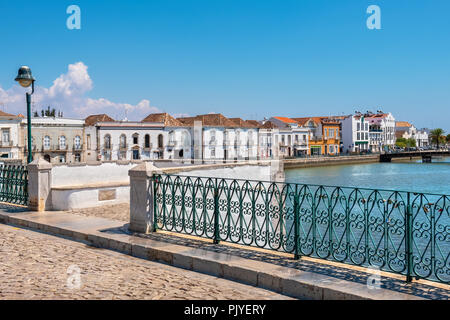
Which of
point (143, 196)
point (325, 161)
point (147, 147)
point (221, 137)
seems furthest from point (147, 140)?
point (143, 196)

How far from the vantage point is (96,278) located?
533cm

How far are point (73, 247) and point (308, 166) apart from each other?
59.6 meters

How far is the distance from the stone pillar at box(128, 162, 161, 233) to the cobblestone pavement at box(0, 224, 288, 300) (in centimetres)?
81

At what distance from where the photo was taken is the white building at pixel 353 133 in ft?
274

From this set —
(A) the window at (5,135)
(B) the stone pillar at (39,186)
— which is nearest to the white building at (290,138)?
(A) the window at (5,135)

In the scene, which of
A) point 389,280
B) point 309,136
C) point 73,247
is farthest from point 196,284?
point 309,136

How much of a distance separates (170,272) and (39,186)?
593 centimetres

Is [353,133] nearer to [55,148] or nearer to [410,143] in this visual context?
[410,143]

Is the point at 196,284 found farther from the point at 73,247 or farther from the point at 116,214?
the point at 116,214

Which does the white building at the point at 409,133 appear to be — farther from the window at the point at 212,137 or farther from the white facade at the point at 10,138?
the white facade at the point at 10,138

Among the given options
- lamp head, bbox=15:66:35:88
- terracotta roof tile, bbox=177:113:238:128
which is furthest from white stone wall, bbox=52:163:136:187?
terracotta roof tile, bbox=177:113:238:128

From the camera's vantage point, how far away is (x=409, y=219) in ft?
15.0

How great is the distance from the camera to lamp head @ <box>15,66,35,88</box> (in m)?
10.7

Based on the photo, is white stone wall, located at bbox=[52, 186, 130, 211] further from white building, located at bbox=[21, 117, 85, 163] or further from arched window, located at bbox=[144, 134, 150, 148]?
arched window, located at bbox=[144, 134, 150, 148]
